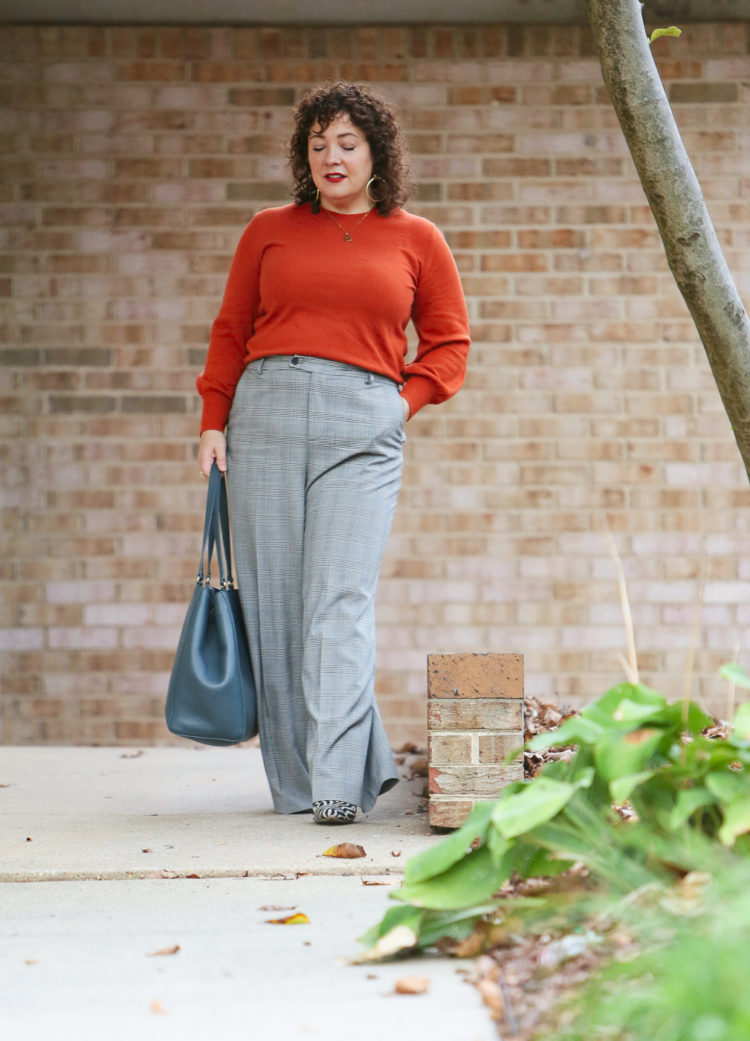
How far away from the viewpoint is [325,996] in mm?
1598

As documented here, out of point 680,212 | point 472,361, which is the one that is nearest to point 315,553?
point 680,212

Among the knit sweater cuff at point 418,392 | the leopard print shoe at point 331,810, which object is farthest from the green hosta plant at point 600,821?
the knit sweater cuff at point 418,392

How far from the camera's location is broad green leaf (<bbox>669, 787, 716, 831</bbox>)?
5.28 feet

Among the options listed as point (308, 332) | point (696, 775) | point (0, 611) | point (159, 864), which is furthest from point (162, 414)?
point (696, 775)

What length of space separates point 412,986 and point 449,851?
199 mm

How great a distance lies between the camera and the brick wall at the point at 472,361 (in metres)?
5.09

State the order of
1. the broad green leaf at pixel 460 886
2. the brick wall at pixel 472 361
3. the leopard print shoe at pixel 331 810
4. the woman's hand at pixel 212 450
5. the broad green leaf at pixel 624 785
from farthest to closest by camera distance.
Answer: the brick wall at pixel 472 361, the woman's hand at pixel 212 450, the leopard print shoe at pixel 331 810, the broad green leaf at pixel 460 886, the broad green leaf at pixel 624 785

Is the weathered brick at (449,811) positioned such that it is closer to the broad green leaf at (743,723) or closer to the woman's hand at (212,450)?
the woman's hand at (212,450)

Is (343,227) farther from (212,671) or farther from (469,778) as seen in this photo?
(469,778)

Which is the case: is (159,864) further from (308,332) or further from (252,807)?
(308,332)

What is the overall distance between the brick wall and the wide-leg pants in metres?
2.12

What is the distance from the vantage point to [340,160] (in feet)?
9.66

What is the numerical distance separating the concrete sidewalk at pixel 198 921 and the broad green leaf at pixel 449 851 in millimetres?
127

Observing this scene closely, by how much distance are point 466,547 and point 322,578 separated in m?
2.26
